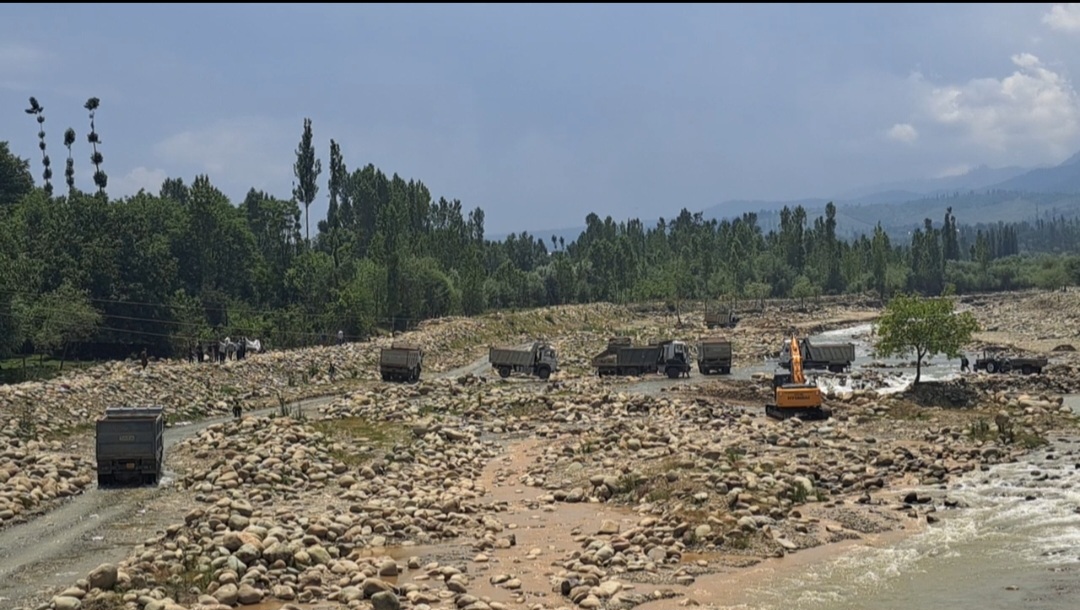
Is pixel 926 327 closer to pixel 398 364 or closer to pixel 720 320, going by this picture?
pixel 398 364

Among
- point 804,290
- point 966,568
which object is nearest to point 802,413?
point 966,568

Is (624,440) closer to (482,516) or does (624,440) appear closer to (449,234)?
(482,516)

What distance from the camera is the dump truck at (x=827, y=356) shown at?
65500 millimetres

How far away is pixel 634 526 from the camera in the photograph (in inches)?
1015

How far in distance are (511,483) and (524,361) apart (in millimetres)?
32607

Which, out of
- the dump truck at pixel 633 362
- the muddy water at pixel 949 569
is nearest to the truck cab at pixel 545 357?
the dump truck at pixel 633 362

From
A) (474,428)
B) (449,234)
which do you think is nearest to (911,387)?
(474,428)

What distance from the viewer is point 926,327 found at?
50562 mm

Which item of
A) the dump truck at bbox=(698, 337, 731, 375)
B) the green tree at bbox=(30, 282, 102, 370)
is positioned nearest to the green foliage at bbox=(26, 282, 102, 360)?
the green tree at bbox=(30, 282, 102, 370)

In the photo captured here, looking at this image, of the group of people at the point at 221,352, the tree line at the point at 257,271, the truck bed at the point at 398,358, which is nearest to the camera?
the truck bed at the point at 398,358

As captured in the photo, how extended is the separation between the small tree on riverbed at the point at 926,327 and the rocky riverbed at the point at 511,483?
93.5 inches

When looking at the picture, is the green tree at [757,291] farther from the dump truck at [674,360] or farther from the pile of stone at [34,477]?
the pile of stone at [34,477]

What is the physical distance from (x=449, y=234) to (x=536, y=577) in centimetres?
10560

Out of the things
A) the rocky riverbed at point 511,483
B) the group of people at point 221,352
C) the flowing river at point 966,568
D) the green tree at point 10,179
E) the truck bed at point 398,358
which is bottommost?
the flowing river at point 966,568
